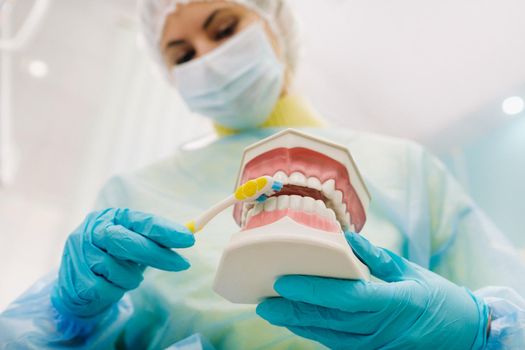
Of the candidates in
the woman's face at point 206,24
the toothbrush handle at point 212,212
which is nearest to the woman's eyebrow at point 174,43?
the woman's face at point 206,24

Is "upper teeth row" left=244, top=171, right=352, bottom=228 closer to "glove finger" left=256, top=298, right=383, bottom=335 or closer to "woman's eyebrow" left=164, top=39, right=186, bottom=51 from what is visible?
"glove finger" left=256, top=298, right=383, bottom=335

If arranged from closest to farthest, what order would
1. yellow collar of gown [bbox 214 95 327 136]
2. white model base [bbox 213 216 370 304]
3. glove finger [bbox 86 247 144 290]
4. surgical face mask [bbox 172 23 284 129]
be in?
white model base [bbox 213 216 370 304] → glove finger [bbox 86 247 144 290] → surgical face mask [bbox 172 23 284 129] → yellow collar of gown [bbox 214 95 327 136]

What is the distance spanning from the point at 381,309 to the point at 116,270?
0.43 metres

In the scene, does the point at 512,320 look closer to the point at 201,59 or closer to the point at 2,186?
the point at 201,59

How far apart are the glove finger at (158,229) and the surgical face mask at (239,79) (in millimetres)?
565

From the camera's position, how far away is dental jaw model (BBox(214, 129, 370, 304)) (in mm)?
552

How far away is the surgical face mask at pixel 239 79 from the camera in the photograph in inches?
48.7

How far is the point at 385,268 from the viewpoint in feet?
2.17

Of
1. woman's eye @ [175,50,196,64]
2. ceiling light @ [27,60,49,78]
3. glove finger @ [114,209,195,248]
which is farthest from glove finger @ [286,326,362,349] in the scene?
ceiling light @ [27,60,49,78]

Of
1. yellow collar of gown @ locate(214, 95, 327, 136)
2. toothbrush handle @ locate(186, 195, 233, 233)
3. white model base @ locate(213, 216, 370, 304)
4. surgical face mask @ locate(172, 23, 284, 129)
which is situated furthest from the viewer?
yellow collar of gown @ locate(214, 95, 327, 136)

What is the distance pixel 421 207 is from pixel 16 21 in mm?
2295

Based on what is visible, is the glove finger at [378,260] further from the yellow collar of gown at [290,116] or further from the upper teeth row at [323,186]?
the yellow collar of gown at [290,116]

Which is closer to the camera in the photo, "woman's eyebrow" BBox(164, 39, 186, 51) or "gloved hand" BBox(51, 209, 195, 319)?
"gloved hand" BBox(51, 209, 195, 319)

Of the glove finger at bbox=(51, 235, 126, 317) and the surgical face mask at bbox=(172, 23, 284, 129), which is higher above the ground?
the surgical face mask at bbox=(172, 23, 284, 129)
